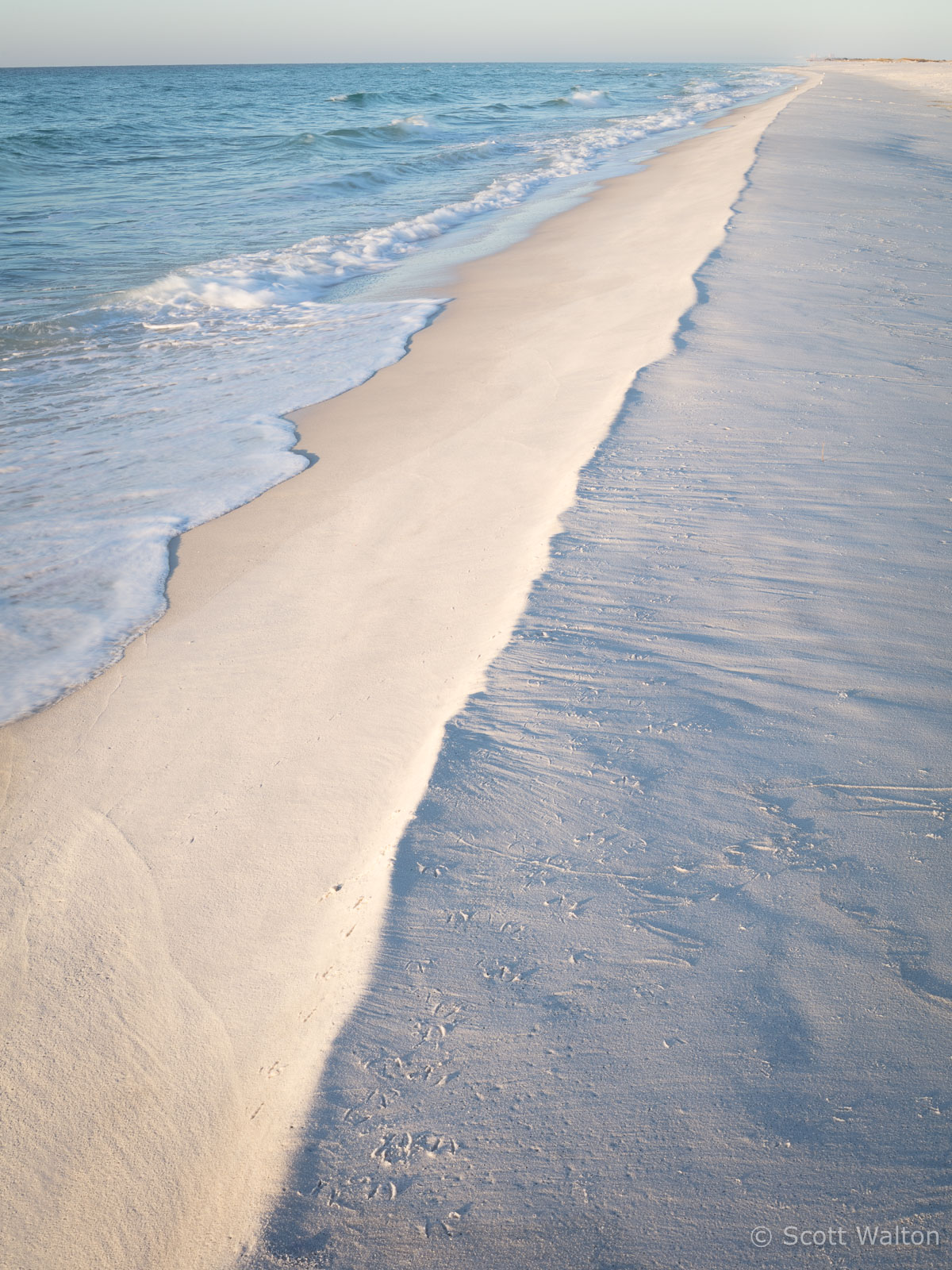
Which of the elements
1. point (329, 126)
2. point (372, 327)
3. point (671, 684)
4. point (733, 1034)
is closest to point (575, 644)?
point (671, 684)

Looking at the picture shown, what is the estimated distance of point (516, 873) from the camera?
1.68 m

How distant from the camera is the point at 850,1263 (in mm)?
1128

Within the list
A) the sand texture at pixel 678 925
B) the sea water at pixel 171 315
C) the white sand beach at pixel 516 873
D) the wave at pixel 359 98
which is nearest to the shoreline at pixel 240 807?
the white sand beach at pixel 516 873

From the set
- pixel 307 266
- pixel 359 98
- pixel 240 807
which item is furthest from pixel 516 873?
pixel 359 98

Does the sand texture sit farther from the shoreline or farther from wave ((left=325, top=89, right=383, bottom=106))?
wave ((left=325, top=89, right=383, bottom=106))

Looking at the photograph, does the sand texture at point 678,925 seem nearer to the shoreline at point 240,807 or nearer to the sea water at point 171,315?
the shoreline at point 240,807

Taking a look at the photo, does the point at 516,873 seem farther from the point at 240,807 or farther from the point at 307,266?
the point at 307,266

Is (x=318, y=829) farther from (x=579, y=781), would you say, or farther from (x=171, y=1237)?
(x=171, y=1237)

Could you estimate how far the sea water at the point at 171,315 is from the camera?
3555 millimetres

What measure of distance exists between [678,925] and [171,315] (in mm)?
7911

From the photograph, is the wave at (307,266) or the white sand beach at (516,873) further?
the wave at (307,266)

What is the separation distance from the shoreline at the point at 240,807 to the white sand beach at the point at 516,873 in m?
0.01

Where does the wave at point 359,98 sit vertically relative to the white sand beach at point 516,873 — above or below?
above

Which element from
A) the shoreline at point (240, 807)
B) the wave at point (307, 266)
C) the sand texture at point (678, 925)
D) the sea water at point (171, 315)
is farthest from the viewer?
the wave at point (307, 266)
